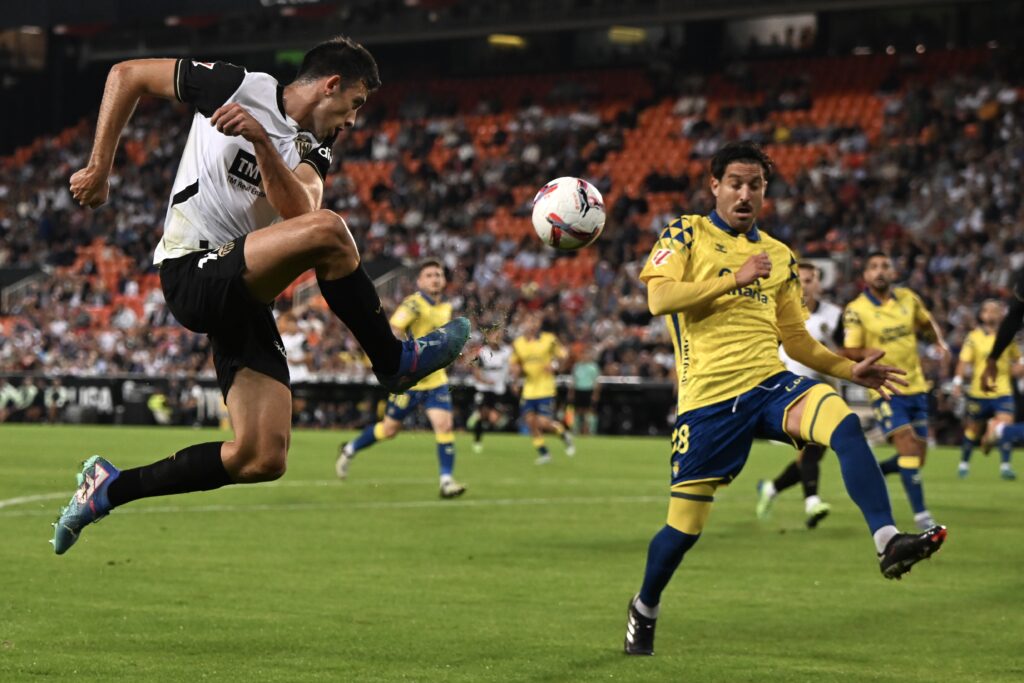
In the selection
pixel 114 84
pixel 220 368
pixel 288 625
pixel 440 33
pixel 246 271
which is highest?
pixel 440 33

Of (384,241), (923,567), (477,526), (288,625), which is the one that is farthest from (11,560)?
(384,241)

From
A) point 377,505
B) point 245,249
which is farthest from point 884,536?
point 377,505

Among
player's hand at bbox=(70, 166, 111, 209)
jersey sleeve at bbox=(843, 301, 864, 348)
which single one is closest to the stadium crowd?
jersey sleeve at bbox=(843, 301, 864, 348)

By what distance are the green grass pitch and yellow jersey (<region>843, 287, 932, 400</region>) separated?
1556 millimetres

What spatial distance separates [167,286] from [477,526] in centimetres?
721

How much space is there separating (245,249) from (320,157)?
2.56ft

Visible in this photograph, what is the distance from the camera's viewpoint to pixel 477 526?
13.4 meters

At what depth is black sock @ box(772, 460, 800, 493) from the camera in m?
14.0

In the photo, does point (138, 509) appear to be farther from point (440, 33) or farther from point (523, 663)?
point (440, 33)

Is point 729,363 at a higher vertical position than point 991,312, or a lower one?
higher

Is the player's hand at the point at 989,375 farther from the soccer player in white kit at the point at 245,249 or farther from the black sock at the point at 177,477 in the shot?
the black sock at the point at 177,477

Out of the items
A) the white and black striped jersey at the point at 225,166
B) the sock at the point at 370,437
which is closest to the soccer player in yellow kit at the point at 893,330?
the sock at the point at 370,437

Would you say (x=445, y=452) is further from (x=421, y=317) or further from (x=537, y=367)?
(x=537, y=367)

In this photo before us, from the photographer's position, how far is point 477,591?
944 centimetres
